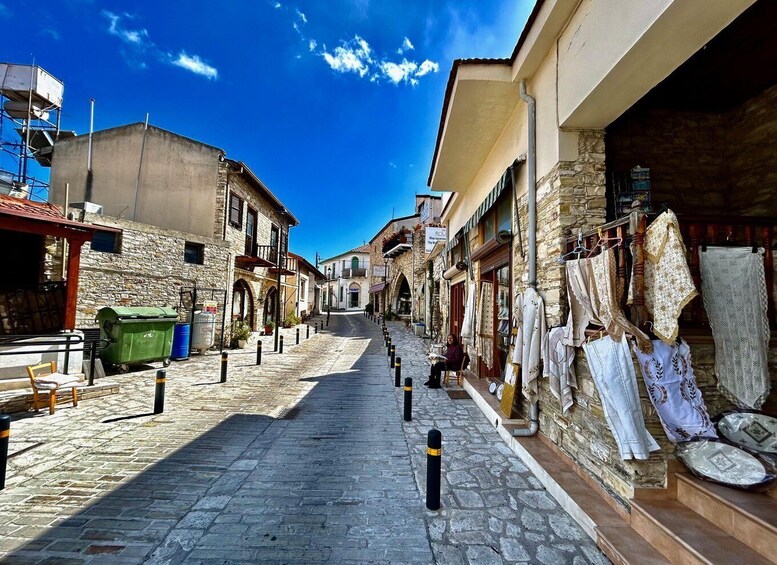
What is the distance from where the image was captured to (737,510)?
94.0 inches

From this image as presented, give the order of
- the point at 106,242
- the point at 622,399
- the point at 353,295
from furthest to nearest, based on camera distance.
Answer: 1. the point at 353,295
2. the point at 106,242
3. the point at 622,399

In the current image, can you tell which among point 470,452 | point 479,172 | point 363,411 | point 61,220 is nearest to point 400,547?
point 470,452

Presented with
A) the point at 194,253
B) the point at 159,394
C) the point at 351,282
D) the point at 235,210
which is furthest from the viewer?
the point at 351,282

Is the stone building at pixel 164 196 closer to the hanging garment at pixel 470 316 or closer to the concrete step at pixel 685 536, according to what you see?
the hanging garment at pixel 470 316

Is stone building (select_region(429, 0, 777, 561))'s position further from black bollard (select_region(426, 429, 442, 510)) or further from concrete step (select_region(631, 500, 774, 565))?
black bollard (select_region(426, 429, 442, 510))

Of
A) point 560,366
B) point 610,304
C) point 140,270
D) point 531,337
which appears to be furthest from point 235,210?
point 610,304

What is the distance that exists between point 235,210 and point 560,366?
592 inches

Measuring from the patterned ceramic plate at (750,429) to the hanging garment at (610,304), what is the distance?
0.87m

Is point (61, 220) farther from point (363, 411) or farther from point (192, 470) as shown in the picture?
point (363, 411)

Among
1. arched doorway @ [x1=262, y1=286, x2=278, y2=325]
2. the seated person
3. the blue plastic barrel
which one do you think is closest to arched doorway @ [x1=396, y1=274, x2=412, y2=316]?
arched doorway @ [x1=262, y1=286, x2=278, y2=325]

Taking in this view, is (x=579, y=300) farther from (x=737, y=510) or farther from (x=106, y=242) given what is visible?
(x=106, y=242)

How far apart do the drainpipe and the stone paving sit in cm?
53

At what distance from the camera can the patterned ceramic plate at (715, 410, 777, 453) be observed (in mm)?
2756

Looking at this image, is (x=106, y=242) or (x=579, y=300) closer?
(x=579, y=300)
